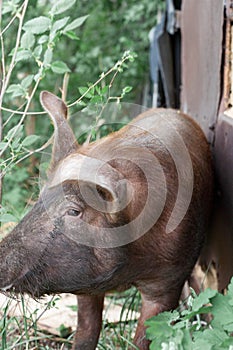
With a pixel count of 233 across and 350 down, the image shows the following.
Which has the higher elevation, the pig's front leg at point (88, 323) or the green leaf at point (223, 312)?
the green leaf at point (223, 312)

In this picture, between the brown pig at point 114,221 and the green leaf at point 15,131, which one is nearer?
the brown pig at point 114,221

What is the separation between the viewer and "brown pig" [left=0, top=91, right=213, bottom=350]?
303cm

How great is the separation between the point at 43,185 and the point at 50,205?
261mm

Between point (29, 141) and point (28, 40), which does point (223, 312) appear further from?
point (28, 40)

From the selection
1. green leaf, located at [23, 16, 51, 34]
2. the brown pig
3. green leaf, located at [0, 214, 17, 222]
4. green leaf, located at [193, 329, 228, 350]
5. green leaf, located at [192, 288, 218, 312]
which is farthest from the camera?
green leaf, located at [23, 16, 51, 34]

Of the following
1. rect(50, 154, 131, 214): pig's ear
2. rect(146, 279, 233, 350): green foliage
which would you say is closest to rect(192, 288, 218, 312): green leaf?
rect(146, 279, 233, 350): green foliage

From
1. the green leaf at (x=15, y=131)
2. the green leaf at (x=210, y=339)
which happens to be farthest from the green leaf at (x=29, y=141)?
the green leaf at (x=210, y=339)

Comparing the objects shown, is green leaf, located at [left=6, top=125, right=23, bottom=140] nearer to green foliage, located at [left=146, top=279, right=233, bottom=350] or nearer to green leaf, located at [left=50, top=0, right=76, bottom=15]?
green leaf, located at [left=50, top=0, right=76, bottom=15]

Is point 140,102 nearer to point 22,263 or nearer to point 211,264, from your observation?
point 211,264

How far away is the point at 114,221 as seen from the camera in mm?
3064

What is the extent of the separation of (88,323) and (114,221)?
96cm

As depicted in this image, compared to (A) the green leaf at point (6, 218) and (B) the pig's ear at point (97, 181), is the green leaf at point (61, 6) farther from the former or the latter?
(A) the green leaf at point (6, 218)

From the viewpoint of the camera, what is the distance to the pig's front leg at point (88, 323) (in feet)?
12.5

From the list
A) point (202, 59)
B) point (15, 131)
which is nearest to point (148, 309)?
point (15, 131)
